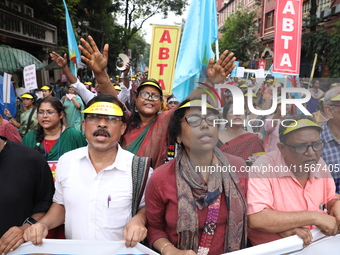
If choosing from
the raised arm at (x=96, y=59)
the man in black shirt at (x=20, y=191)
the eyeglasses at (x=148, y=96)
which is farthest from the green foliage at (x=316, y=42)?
the man in black shirt at (x=20, y=191)

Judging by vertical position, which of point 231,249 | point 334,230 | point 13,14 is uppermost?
point 13,14

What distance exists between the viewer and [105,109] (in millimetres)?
1961

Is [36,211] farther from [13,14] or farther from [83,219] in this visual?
[13,14]

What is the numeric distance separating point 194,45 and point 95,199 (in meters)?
2.46

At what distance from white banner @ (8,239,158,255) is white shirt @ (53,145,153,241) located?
0.06 metres

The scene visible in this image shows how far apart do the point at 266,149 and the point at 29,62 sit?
9090mm

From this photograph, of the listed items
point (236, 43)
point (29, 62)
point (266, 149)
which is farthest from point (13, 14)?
point (236, 43)

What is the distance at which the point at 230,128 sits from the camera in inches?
72.3

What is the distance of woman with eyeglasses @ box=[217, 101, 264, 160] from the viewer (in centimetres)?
182

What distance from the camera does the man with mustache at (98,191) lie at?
5.90 feet

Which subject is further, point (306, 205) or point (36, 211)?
point (36, 211)

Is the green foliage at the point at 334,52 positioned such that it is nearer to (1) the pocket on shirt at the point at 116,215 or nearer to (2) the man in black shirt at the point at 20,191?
(1) the pocket on shirt at the point at 116,215

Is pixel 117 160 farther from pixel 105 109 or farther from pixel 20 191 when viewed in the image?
pixel 20 191

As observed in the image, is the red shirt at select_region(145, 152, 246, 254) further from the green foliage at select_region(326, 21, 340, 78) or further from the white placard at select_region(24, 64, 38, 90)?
the green foliage at select_region(326, 21, 340, 78)
